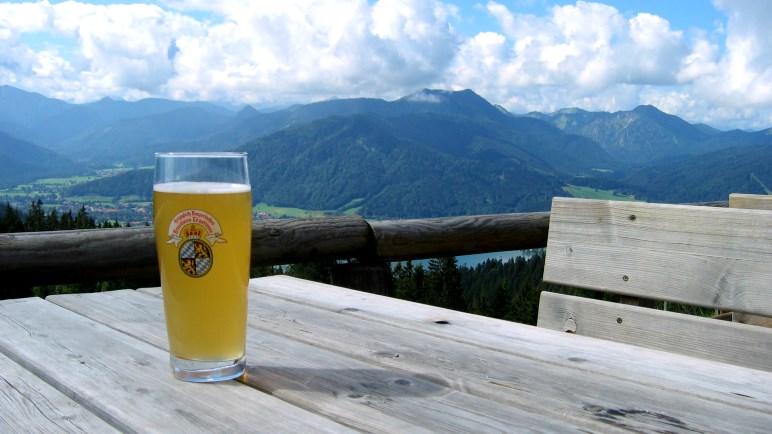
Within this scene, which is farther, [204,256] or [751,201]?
[751,201]

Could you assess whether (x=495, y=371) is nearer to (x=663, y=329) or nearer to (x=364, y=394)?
(x=364, y=394)

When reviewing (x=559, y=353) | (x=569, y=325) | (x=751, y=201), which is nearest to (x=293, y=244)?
(x=569, y=325)

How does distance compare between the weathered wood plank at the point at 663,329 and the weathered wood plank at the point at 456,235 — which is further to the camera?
the weathered wood plank at the point at 456,235

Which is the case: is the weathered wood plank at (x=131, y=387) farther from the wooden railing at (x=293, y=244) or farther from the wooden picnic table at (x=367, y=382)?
the wooden railing at (x=293, y=244)

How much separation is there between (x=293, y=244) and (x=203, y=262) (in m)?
1.83

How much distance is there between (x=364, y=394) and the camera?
77 centimetres

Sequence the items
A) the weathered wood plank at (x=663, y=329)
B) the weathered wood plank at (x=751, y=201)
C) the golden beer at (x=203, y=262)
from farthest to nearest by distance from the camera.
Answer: the weathered wood plank at (x=751, y=201), the weathered wood plank at (x=663, y=329), the golden beer at (x=203, y=262)

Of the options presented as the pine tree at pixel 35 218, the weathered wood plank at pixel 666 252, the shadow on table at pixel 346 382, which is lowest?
the pine tree at pixel 35 218

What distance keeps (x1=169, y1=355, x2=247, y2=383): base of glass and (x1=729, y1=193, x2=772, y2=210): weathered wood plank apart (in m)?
1.89

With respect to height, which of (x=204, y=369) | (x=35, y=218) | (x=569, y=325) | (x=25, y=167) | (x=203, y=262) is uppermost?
(x=203, y=262)

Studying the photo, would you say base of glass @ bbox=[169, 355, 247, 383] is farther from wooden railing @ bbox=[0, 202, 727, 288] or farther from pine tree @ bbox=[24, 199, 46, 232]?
pine tree @ bbox=[24, 199, 46, 232]

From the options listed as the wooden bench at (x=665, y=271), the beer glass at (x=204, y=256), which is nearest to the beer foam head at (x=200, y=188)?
the beer glass at (x=204, y=256)

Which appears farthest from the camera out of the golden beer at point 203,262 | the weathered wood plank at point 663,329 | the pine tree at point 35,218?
the pine tree at point 35,218

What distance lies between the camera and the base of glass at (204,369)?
31.0 inches
